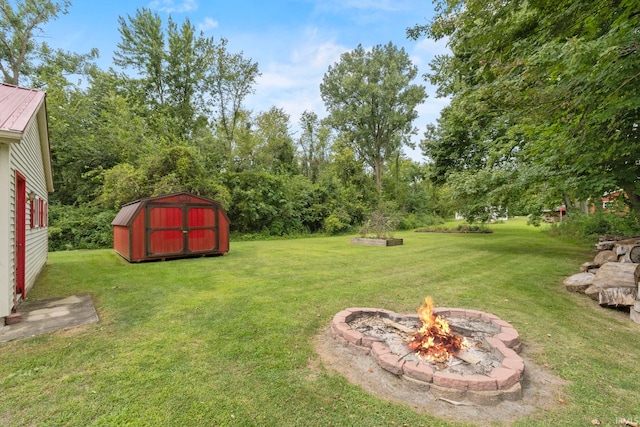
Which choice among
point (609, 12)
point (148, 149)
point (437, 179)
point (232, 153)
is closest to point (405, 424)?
point (609, 12)

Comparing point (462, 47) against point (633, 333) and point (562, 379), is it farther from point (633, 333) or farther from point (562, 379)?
point (562, 379)

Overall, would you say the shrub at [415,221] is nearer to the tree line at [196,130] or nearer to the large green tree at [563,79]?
the tree line at [196,130]

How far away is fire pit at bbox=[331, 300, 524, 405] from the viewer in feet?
6.94

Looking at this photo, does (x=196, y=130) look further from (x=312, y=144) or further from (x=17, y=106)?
(x=17, y=106)

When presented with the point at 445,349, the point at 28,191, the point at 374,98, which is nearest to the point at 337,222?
the point at 374,98

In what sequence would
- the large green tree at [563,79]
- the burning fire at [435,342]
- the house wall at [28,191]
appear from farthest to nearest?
1. the large green tree at [563,79]
2. the house wall at [28,191]
3. the burning fire at [435,342]

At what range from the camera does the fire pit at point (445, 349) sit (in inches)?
83.3

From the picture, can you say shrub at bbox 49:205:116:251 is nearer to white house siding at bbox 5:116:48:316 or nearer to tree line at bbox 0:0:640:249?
tree line at bbox 0:0:640:249

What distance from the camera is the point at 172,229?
26.7 feet

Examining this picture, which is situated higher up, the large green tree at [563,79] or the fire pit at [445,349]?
the large green tree at [563,79]

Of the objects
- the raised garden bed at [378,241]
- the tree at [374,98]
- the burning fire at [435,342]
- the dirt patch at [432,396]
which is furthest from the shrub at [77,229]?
the tree at [374,98]

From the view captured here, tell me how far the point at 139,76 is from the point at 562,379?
23.6m

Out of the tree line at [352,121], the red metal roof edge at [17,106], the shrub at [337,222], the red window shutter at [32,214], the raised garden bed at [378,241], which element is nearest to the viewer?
the red metal roof edge at [17,106]

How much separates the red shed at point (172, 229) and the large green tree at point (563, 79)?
7166mm
